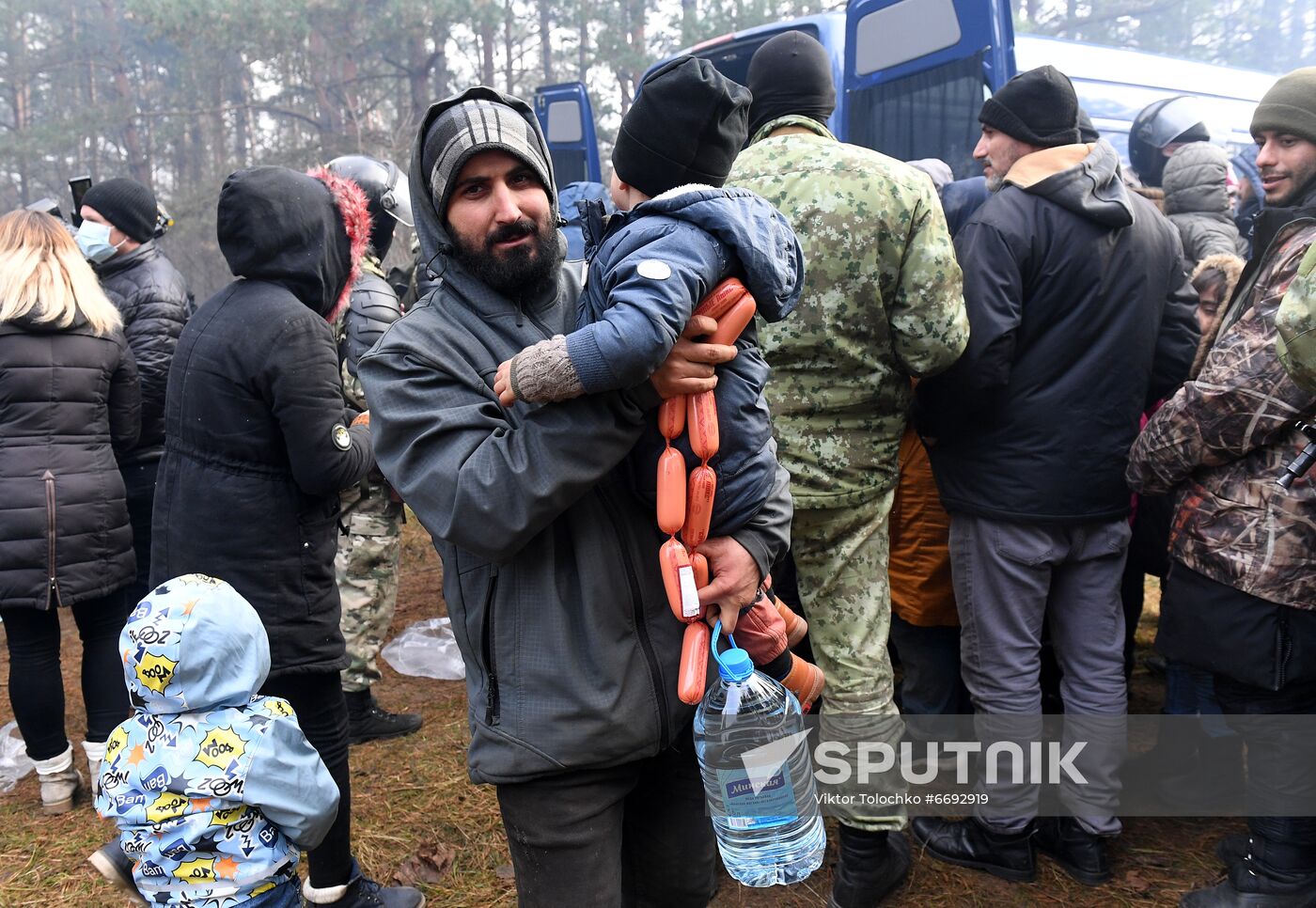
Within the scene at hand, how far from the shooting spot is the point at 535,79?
54.9ft

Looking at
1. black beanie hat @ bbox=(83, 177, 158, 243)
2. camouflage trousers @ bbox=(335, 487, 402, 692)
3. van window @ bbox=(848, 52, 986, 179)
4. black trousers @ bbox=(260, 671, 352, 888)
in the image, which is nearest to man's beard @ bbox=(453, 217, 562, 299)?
black trousers @ bbox=(260, 671, 352, 888)

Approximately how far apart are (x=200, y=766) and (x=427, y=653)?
10.2ft

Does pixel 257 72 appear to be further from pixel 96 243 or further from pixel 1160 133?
pixel 1160 133

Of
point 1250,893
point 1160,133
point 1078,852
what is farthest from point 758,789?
point 1160,133

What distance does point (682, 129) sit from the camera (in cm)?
193

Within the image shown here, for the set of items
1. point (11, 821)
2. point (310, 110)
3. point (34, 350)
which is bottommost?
point (11, 821)

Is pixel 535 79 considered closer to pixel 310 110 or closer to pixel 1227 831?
pixel 310 110

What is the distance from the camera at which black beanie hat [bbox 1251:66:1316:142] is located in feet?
8.96

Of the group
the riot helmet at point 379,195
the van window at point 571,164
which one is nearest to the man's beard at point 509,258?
the riot helmet at point 379,195

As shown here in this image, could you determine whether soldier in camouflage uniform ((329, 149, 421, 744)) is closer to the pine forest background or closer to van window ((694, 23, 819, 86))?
van window ((694, 23, 819, 86))

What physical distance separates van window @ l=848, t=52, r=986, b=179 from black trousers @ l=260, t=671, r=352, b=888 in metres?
4.72

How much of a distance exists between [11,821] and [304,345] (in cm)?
260

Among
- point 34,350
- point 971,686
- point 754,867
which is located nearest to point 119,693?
point 34,350

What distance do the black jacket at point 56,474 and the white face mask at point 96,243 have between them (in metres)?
1.05
